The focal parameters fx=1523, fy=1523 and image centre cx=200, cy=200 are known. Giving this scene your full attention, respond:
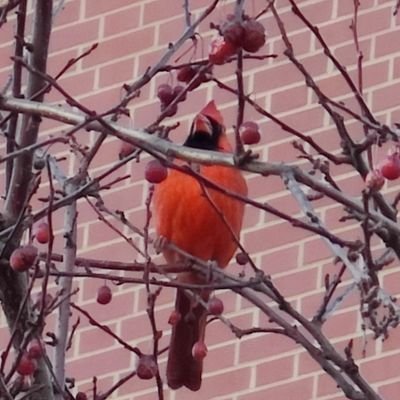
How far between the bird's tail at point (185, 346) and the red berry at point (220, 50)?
1270mm

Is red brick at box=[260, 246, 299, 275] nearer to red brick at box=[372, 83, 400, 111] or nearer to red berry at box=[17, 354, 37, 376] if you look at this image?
red brick at box=[372, 83, 400, 111]

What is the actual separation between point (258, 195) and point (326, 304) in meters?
2.31

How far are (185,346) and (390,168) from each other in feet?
5.07

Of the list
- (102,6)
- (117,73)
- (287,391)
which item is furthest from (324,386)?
(102,6)

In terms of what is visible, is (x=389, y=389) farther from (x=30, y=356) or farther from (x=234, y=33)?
(x=234, y=33)

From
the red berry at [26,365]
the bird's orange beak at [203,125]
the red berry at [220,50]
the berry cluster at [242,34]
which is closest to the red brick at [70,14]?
the bird's orange beak at [203,125]

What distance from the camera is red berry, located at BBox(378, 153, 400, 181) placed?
230 centimetres

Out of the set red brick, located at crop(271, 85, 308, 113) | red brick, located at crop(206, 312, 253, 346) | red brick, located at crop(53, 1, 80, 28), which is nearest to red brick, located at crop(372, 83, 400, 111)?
red brick, located at crop(271, 85, 308, 113)

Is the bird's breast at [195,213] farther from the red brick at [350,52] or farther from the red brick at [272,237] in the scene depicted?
the red brick at [350,52]

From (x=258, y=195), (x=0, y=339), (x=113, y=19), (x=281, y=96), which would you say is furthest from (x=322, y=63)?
(x=0, y=339)

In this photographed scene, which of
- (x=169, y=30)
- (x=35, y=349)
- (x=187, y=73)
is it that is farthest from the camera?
(x=169, y=30)

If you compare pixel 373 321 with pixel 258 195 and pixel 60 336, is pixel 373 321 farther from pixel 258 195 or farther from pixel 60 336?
pixel 258 195

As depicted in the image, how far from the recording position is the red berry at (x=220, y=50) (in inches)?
83.2

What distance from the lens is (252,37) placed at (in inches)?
82.1
